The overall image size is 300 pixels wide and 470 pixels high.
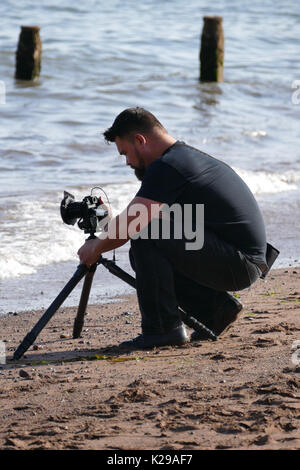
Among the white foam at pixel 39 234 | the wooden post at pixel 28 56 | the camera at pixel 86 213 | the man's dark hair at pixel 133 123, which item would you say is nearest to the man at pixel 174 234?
the man's dark hair at pixel 133 123

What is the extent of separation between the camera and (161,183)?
371 cm

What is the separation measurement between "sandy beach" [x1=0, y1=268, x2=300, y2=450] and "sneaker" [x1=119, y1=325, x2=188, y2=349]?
0.04 m

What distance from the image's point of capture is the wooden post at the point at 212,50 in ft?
48.3

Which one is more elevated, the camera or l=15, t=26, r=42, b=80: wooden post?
the camera

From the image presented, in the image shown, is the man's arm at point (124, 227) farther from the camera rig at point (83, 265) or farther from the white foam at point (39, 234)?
the white foam at point (39, 234)

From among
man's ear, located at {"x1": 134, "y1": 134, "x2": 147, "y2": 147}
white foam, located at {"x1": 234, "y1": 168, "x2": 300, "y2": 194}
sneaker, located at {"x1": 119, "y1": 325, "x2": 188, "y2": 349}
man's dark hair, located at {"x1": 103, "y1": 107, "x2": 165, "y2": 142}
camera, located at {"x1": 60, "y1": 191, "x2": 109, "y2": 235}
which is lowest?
white foam, located at {"x1": 234, "y1": 168, "x2": 300, "y2": 194}

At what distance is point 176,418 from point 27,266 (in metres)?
3.26

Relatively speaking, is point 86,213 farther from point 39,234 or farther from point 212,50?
point 212,50

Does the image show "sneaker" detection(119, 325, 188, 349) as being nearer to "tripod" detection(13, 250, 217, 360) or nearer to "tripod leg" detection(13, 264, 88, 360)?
"tripod" detection(13, 250, 217, 360)

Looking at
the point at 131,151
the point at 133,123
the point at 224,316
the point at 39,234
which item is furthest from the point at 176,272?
the point at 39,234

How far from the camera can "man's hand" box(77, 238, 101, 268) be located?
3828 millimetres

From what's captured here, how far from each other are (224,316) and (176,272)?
363 mm

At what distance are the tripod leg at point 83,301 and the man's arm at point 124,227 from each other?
20cm

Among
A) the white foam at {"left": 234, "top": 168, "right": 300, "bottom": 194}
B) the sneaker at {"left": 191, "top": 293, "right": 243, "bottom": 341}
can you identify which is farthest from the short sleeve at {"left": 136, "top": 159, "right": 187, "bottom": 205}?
the white foam at {"left": 234, "top": 168, "right": 300, "bottom": 194}
